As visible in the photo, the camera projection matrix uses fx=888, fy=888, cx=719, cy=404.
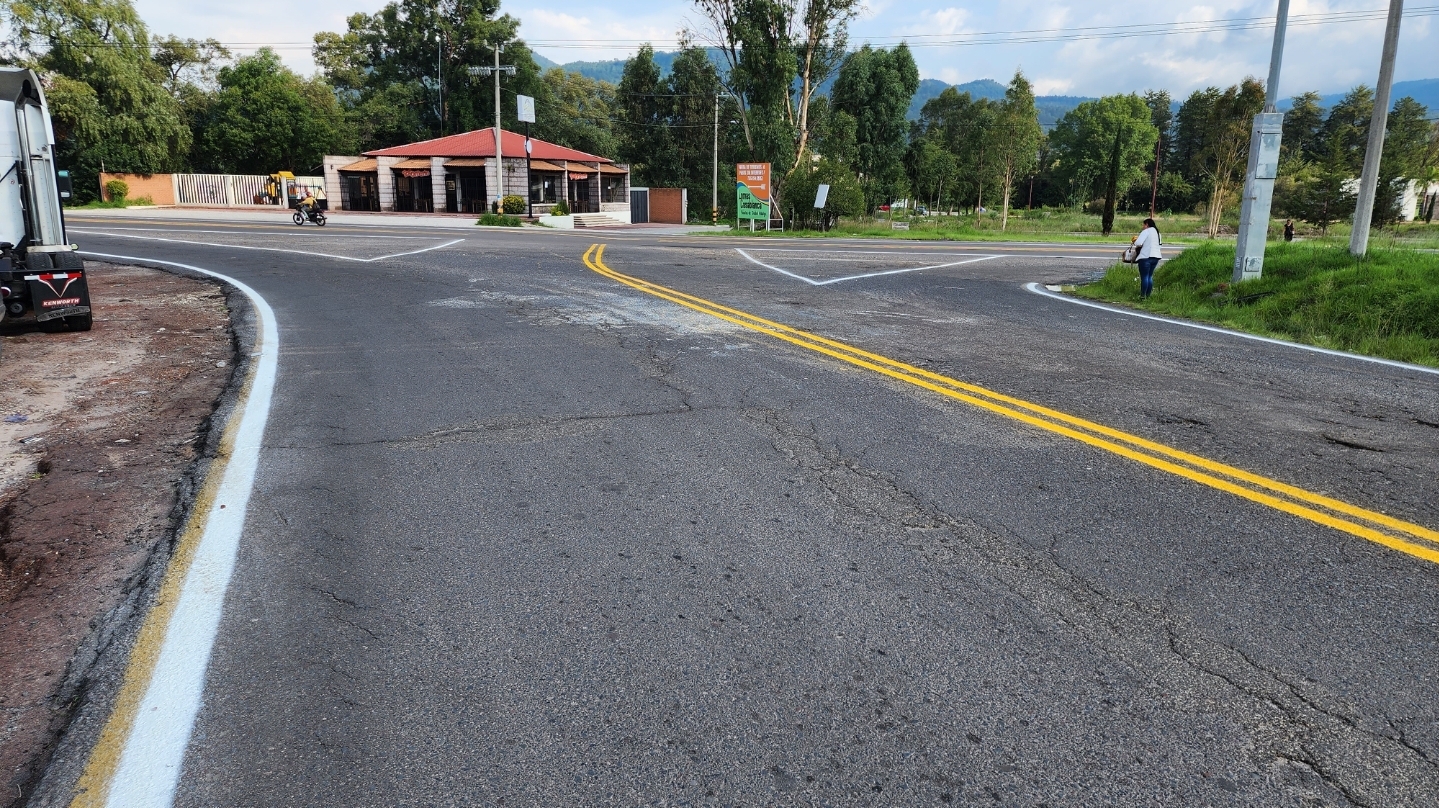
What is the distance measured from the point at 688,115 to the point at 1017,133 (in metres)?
23.6

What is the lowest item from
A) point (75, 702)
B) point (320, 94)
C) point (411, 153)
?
point (75, 702)

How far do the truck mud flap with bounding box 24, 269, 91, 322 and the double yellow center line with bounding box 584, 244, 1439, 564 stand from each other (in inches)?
312

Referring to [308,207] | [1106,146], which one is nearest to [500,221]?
[308,207]

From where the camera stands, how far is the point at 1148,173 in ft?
319

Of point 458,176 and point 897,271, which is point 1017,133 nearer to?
point 458,176

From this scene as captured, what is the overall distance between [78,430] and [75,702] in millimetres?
4046

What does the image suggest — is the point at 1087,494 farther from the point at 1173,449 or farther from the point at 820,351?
the point at 820,351

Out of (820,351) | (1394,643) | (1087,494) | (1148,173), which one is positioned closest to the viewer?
(1394,643)

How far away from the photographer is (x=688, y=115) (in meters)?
65.9

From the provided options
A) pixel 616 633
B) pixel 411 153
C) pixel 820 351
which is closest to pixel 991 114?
pixel 411 153

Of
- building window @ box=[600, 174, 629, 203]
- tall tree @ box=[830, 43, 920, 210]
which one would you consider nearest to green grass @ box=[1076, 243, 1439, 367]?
tall tree @ box=[830, 43, 920, 210]

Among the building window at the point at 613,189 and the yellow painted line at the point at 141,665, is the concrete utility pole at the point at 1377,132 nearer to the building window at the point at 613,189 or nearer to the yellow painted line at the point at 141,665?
the yellow painted line at the point at 141,665

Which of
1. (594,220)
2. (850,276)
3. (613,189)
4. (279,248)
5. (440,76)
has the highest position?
(440,76)

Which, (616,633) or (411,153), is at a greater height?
(411,153)
